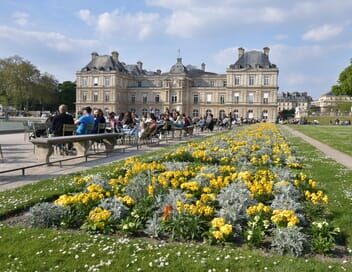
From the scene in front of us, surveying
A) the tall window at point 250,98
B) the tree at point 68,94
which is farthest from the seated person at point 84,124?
the tree at point 68,94

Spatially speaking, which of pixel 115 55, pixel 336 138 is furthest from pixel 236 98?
pixel 336 138

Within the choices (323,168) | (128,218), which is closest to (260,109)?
(323,168)

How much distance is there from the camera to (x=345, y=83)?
65875mm

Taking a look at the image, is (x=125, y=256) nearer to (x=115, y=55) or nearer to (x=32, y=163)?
(x=32, y=163)

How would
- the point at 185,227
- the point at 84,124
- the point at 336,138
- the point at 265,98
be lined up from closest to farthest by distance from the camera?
the point at 185,227 → the point at 84,124 → the point at 336,138 → the point at 265,98

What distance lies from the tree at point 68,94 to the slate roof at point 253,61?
43.8 metres

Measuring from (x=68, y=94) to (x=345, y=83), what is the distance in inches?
2741

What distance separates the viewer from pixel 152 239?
4.60 metres

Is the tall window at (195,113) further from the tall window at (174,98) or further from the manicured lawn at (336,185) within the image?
the manicured lawn at (336,185)

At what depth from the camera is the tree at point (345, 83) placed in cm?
6493

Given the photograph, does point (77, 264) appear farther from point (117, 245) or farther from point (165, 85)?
point (165, 85)

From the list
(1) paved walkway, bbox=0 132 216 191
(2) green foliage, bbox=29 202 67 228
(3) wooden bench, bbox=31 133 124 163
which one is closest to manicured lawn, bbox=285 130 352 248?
Result: (2) green foliage, bbox=29 202 67 228

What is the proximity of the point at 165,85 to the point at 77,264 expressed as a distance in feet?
312

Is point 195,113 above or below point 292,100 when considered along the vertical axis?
below
